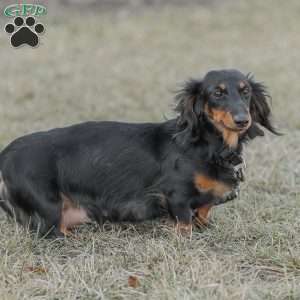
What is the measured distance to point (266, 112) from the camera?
4.20 m

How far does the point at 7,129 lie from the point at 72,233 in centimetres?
280

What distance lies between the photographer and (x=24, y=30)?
538 cm

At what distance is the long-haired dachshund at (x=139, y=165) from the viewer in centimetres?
390

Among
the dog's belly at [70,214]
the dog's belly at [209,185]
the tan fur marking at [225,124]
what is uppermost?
the tan fur marking at [225,124]

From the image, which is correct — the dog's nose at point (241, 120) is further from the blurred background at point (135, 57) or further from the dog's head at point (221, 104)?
the blurred background at point (135, 57)

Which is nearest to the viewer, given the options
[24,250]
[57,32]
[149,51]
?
→ [24,250]

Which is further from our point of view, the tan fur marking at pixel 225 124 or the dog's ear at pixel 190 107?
the dog's ear at pixel 190 107

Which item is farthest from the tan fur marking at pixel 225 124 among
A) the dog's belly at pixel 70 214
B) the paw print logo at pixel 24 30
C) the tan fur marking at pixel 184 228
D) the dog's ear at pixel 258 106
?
the paw print logo at pixel 24 30

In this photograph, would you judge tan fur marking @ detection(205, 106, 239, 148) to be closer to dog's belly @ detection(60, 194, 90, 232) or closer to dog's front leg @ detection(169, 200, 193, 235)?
dog's front leg @ detection(169, 200, 193, 235)

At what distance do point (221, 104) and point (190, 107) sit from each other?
0.21 m

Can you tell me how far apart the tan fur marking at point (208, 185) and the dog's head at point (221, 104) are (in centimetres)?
25

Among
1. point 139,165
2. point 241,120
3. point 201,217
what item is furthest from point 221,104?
point 201,217

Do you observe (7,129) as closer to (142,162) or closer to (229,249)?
(142,162)

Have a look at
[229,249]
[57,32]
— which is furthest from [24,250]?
[57,32]
